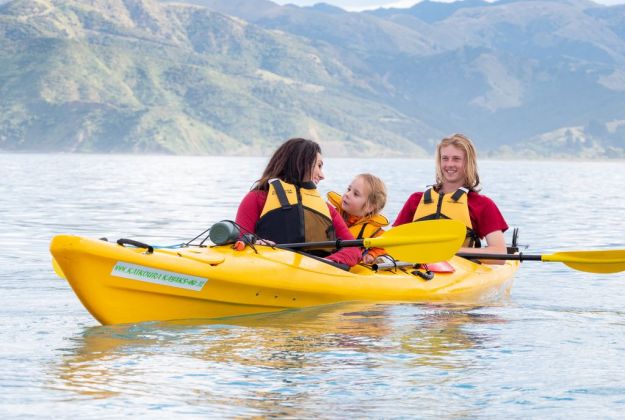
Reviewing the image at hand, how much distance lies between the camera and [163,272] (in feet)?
25.3

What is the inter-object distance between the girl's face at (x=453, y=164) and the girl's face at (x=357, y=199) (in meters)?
0.90

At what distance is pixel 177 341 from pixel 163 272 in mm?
536

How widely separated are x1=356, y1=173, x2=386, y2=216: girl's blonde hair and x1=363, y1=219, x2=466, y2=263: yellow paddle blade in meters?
0.62

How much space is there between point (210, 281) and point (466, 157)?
10.1 ft

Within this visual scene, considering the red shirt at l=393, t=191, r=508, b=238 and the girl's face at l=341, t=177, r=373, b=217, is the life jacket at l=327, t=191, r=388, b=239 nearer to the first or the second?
the girl's face at l=341, t=177, r=373, b=217

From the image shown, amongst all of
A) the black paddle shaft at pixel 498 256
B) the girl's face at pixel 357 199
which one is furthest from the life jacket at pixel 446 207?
the girl's face at pixel 357 199

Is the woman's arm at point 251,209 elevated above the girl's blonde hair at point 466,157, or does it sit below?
below

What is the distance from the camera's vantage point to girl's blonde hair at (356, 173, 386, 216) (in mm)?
9328

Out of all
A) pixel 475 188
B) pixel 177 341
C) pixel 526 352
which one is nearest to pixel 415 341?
pixel 526 352

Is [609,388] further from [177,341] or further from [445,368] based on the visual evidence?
[177,341]

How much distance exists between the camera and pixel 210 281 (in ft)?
26.4

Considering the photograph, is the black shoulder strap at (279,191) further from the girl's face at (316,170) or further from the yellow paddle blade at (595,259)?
the yellow paddle blade at (595,259)

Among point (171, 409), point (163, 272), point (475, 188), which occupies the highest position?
point (475, 188)

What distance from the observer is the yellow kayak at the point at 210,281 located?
24.5 ft
